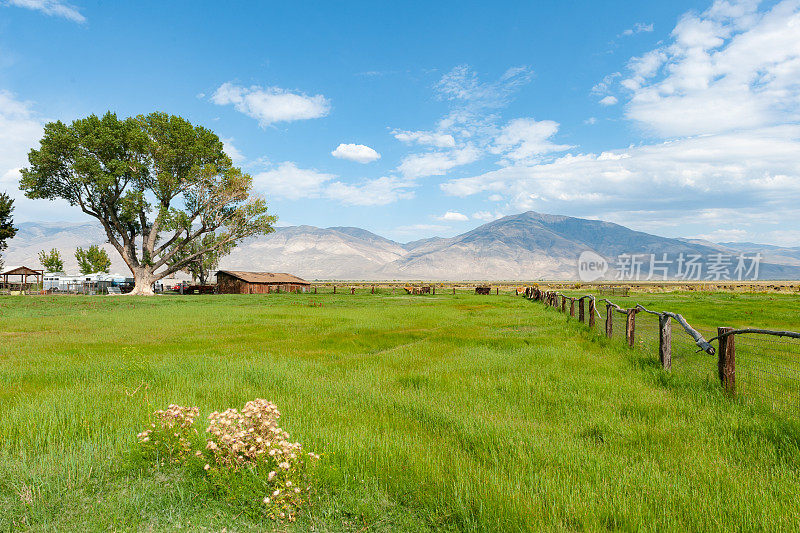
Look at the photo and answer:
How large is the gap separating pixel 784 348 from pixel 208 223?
58117 millimetres

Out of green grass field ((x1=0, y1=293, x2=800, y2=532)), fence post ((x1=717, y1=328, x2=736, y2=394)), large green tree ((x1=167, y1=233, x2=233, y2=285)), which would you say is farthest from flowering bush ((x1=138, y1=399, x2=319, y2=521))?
large green tree ((x1=167, y1=233, x2=233, y2=285))

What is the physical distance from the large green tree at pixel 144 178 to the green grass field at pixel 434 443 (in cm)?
4724

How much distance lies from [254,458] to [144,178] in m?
60.8

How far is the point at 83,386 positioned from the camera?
8.03 meters

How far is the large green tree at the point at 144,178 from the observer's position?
49.2 meters

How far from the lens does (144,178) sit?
2122 inches

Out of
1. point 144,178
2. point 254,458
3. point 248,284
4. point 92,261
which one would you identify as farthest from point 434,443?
A: point 92,261

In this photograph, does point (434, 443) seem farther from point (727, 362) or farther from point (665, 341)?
point (665, 341)

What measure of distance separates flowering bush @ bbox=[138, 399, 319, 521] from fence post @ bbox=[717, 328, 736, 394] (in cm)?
718

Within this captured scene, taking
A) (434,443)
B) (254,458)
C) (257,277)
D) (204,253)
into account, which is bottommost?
(434,443)

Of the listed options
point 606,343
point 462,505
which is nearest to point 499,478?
point 462,505

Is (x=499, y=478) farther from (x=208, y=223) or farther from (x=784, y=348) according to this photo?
(x=208, y=223)

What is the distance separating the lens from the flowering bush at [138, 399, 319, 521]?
12.5 feet

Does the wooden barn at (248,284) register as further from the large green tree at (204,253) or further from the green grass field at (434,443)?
the green grass field at (434,443)
